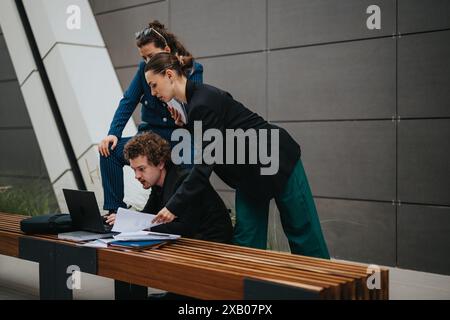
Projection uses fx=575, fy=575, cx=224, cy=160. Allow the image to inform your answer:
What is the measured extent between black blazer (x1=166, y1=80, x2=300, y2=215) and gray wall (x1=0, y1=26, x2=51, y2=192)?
3507 mm

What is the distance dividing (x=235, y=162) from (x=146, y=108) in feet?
2.60

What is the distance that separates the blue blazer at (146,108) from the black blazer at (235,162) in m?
0.52

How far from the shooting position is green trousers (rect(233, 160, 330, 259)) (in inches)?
112

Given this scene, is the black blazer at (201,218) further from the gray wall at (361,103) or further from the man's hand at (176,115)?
the gray wall at (361,103)

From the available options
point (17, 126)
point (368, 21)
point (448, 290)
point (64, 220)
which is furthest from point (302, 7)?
point (17, 126)

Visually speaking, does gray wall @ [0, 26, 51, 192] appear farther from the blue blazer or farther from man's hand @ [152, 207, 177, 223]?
man's hand @ [152, 207, 177, 223]

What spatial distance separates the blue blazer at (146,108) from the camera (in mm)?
3314

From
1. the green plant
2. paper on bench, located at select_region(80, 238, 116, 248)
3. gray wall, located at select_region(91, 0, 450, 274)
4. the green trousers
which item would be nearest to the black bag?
paper on bench, located at select_region(80, 238, 116, 248)

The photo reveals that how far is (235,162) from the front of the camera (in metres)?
2.90

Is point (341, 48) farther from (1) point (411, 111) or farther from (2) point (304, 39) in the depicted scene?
(1) point (411, 111)

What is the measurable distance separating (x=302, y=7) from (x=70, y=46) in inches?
83.7

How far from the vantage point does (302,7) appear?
166 inches

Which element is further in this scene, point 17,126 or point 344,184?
point 17,126

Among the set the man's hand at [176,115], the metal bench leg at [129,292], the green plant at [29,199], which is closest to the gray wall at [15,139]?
the green plant at [29,199]
